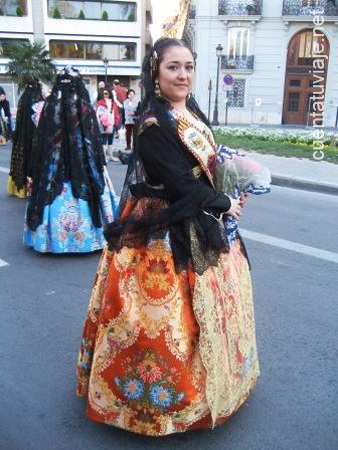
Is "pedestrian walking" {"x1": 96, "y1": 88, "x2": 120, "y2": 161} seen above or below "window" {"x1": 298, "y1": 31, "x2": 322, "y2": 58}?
below

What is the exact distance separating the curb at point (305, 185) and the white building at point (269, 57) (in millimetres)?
22766

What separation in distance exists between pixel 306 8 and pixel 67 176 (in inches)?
1214

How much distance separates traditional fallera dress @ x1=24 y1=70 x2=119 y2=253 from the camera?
503 centimetres

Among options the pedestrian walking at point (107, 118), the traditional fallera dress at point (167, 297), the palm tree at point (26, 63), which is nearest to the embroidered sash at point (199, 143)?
the traditional fallera dress at point (167, 297)

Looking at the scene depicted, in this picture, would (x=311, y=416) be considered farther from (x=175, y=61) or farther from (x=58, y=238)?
(x=58, y=238)

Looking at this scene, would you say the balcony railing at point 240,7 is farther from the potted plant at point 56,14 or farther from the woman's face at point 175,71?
the woman's face at point 175,71

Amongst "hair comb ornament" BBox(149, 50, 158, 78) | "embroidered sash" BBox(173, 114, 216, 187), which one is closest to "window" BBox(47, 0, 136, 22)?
"hair comb ornament" BBox(149, 50, 158, 78)

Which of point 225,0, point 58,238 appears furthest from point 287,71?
point 58,238

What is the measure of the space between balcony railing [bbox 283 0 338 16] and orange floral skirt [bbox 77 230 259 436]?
3269 centimetres

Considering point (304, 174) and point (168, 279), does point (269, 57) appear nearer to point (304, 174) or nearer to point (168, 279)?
point (304, 174)

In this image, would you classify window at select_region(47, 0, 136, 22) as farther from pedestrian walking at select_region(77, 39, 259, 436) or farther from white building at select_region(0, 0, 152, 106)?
pedestrian walking at select_region(77, 39, 259, 436)

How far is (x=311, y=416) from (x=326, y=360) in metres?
0.64

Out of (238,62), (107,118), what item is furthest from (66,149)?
(238,62)

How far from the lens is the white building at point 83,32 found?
127ft
